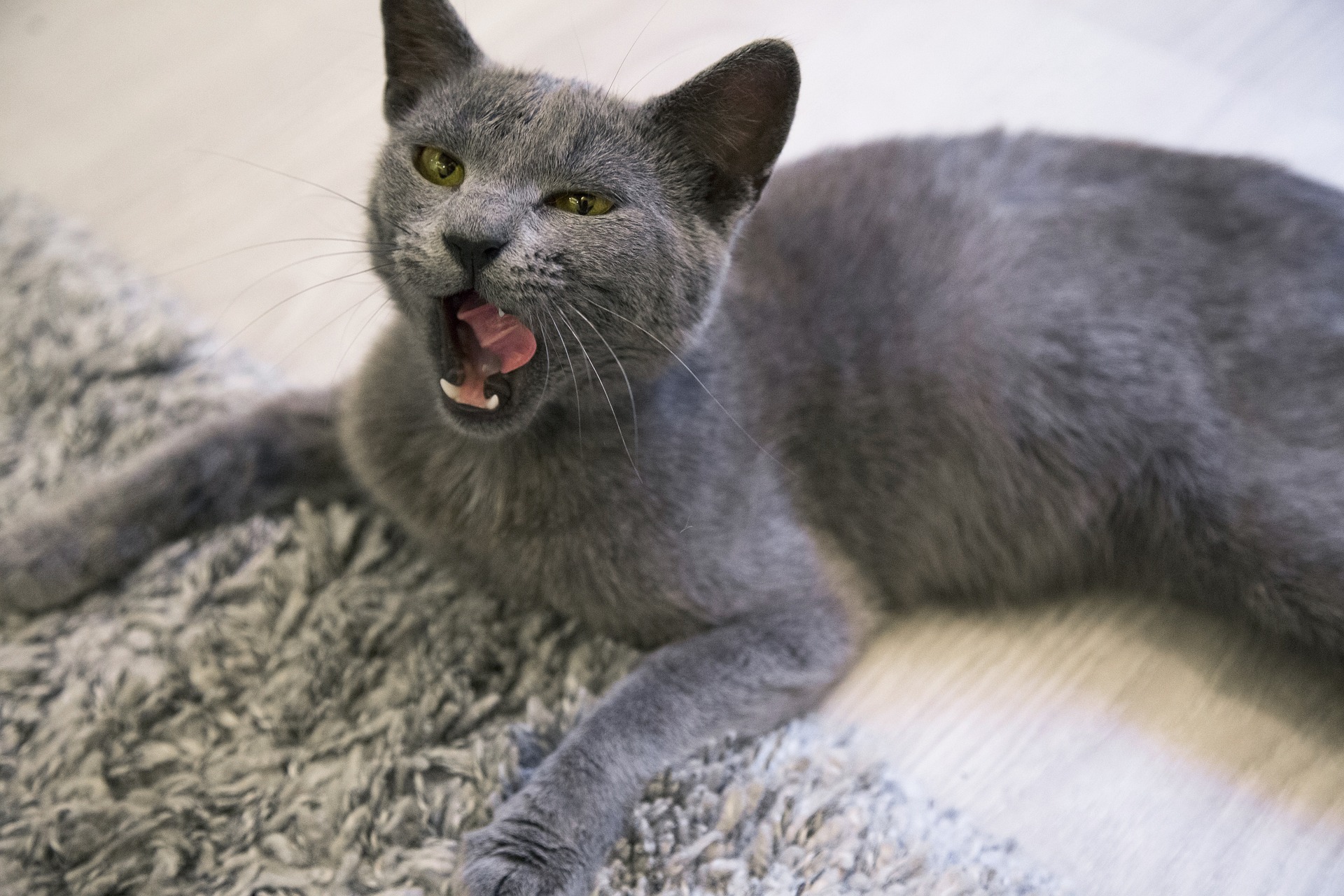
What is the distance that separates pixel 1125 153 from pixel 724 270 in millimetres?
656

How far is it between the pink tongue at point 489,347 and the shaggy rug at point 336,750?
0.37 meters

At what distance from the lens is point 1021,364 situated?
1271mm

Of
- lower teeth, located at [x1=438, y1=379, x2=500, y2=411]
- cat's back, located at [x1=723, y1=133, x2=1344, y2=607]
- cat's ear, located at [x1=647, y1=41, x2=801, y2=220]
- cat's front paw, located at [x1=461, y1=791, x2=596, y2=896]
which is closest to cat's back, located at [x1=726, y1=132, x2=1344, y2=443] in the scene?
cat's back, located at [x1=723, y1=133, x2=1344, y2=607]

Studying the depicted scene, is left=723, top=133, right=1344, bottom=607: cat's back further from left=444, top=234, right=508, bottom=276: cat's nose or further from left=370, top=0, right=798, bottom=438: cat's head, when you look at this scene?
left=444, top=234, right=508, bottom=276: cat's nose

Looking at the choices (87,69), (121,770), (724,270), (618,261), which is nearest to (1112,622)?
(724,270)

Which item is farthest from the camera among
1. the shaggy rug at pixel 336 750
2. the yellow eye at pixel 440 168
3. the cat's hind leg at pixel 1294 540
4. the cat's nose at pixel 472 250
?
the cat's hind leg at pixel 1294 540

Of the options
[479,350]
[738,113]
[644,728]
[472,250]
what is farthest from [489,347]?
[644,728]

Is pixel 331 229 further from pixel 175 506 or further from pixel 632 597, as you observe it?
pixel 632 597

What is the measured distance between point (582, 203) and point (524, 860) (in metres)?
0.61

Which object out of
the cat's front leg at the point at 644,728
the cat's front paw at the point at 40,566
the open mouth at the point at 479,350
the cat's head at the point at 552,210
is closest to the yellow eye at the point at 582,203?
the cat's head at the point at 552,210

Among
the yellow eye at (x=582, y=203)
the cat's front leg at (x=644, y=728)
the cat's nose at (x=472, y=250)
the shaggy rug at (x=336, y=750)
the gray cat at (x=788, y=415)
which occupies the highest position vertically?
the yellow eye at (x=582, y=203)

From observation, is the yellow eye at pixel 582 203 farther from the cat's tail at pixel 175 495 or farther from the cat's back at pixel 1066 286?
the cat's tail at pixel 175 495

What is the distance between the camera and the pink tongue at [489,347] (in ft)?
3.18

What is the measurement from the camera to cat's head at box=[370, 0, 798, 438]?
91 cm
